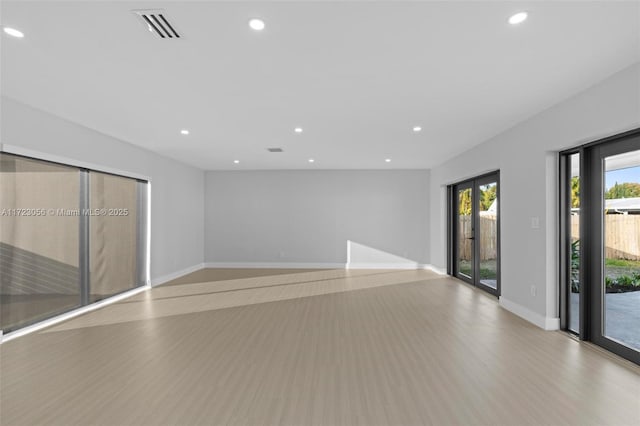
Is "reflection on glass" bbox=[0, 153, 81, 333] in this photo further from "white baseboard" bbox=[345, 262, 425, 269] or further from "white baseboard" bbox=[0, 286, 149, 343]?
"white baseboard" bbox=[345, 262, 425, 269]

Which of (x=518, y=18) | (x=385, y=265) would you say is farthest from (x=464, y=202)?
(x=518, y=18)

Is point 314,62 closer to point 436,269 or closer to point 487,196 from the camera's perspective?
point 487,196

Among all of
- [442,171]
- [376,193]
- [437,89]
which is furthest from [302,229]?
[437,89]

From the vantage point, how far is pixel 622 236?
3137 millimetres

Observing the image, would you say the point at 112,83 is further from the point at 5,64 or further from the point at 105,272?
the point at 105,272

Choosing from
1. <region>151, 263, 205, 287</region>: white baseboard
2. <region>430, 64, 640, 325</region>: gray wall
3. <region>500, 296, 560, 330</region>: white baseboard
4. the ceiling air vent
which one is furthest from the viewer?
<region>151, 263, 205, 287</region>: white baseboard

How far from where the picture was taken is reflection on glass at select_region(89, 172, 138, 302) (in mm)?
4965

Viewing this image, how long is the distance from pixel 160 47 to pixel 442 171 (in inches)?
262

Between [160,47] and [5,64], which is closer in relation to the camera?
[160,47]

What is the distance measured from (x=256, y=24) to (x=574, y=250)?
14.2 feet

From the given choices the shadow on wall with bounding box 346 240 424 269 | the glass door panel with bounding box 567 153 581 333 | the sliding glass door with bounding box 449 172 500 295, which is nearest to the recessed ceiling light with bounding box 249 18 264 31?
the glass door panel with bounding box 567 153 581 333

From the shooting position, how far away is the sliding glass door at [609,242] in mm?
3047

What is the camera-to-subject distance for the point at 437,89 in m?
3.22

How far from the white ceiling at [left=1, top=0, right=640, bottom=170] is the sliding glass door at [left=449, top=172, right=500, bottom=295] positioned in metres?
1.74
